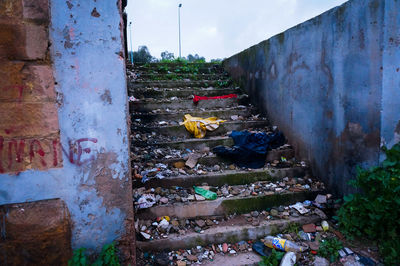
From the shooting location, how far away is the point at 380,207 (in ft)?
7.25

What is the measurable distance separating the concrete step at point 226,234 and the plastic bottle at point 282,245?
0.55ft

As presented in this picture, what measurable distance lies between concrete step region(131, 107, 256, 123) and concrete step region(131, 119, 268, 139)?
31 cm

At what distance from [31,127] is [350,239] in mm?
3118

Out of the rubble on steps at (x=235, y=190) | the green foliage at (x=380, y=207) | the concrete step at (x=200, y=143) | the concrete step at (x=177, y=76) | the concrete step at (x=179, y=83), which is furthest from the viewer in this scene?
the concrete step at (x=177, y=76)

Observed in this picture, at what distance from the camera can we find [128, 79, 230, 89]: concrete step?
5.37 metres

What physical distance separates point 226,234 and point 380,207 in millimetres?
1469

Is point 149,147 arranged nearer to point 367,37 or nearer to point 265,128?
point 265,128

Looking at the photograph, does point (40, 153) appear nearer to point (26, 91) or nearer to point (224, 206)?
point (26, 91)

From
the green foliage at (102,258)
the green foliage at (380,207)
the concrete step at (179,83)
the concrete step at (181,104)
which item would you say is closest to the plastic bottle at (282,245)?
the green foliage at (380,207)

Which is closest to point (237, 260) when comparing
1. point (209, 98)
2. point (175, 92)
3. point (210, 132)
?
point (210, 132)

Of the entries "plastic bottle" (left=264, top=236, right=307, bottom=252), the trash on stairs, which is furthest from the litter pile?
the trash on stairs

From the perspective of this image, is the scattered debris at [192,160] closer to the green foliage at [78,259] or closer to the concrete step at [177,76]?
the green foliage at [78,259]

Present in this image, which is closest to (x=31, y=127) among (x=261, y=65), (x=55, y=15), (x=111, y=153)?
(x=111, y=153)

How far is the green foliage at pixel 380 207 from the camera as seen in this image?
2.16 m
